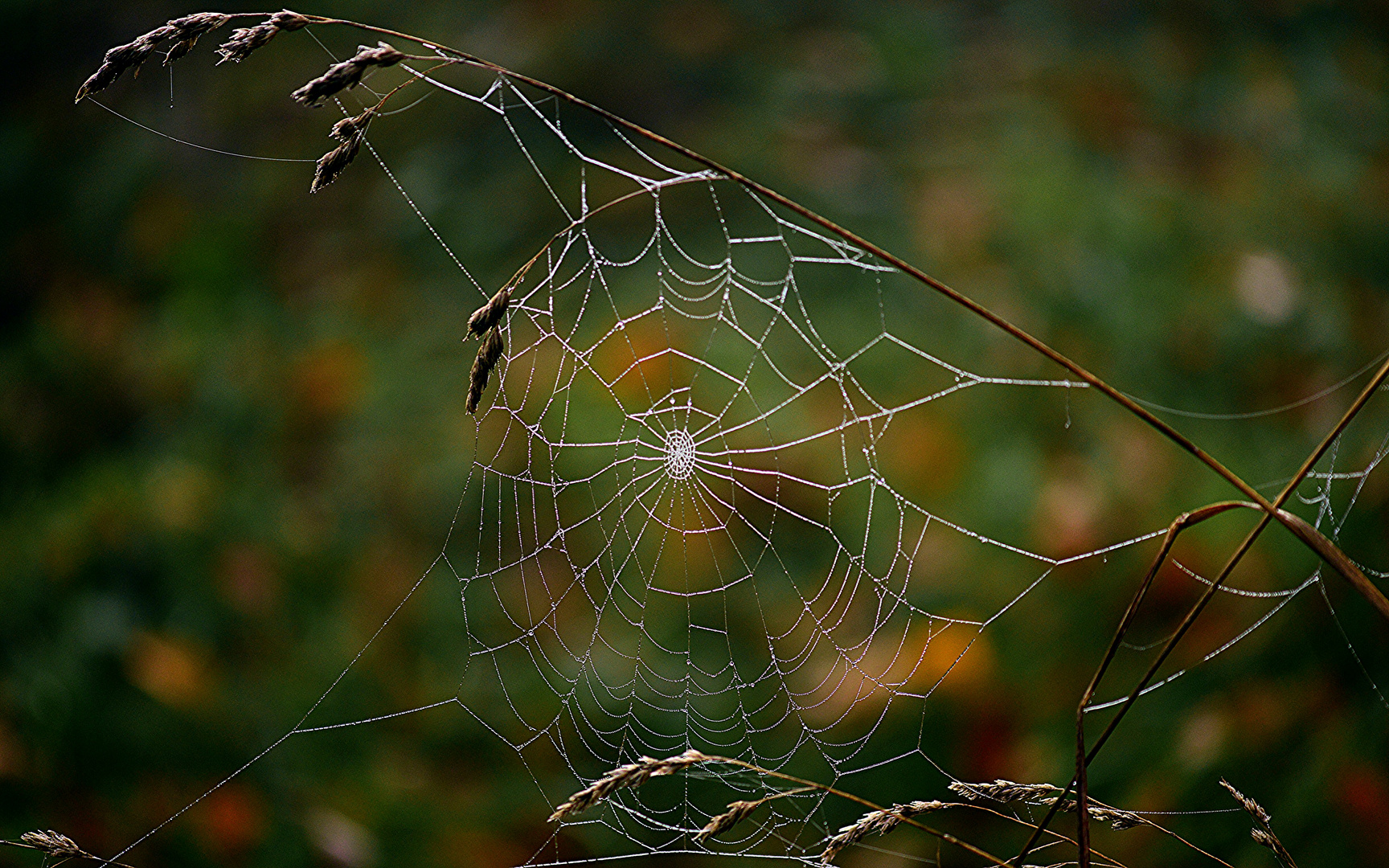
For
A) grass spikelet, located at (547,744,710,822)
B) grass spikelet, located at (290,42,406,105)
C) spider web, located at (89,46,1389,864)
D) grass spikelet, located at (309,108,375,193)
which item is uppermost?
grass spikelet, located at (290,42,406,105)

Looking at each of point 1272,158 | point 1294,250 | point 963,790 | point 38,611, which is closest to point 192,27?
point 963,790

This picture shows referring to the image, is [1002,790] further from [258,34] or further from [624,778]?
[258,34]

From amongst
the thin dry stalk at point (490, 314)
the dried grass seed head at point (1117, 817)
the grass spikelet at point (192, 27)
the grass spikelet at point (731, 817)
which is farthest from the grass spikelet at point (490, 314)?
the dried grass seed head at point (1117, 817)

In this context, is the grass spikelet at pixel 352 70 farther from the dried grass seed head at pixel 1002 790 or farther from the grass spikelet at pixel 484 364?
the dried grass seed head at pixel 1002 790

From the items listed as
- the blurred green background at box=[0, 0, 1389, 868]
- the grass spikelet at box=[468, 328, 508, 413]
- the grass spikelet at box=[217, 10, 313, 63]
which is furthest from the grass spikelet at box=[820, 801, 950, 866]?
the grass spikelet at box=[217, 10, 313, 63]

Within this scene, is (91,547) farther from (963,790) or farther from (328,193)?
(963,790)

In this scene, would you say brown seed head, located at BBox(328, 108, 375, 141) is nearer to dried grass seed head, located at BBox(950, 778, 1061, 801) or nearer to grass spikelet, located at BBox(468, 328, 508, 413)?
grass spikelet, located at BBox(468, 328, 508, 413)

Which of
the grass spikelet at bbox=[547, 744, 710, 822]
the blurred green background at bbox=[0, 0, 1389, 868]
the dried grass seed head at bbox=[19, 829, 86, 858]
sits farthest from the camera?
the blurred green background at bbox=[0, 0, 1389, 868]
